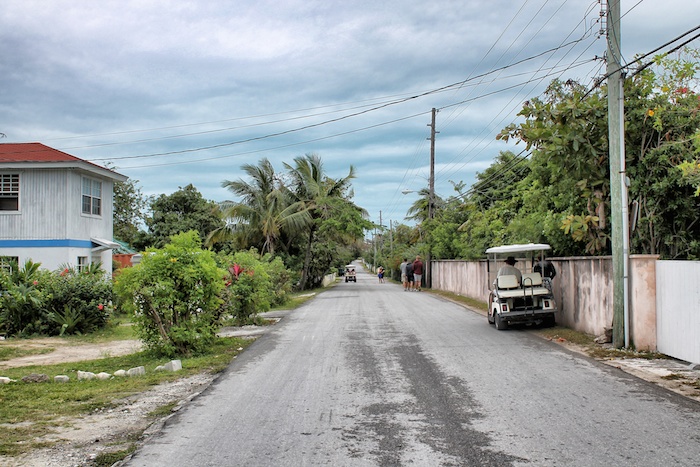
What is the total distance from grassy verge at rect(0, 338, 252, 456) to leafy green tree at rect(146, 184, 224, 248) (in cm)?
3358

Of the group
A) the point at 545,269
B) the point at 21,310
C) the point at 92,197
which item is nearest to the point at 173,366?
the point at 21,310

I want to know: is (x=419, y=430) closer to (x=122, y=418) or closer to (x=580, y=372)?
(x=122, y=418)

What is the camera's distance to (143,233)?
44719 mm

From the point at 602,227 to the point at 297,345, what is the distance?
7.10 m

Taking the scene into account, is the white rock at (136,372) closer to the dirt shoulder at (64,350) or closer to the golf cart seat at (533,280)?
the dirt shoulder at (64,350)

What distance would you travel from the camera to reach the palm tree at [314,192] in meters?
39.1

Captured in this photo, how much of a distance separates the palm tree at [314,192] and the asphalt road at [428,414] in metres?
27.9

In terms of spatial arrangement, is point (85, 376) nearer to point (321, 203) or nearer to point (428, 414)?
point (428, 414)

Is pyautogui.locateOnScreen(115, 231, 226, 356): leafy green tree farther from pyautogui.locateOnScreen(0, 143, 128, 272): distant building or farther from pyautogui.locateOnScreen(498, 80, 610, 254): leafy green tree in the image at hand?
pyautogui.locateOnScreen(0, 143, 128, 272): distant building

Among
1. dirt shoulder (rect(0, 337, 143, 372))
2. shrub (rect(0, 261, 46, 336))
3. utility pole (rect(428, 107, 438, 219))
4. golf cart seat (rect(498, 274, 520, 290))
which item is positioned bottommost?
dirt shoulder (rect(0, 337, 143, 372))

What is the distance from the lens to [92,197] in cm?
2289

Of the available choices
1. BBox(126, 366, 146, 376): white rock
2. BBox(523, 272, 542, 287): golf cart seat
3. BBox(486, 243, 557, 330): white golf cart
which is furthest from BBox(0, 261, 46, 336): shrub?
BBox(523, 272, 542, 287): golf cart seat

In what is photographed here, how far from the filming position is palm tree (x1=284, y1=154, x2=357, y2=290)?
39.1m

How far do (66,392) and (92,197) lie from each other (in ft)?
53.8
